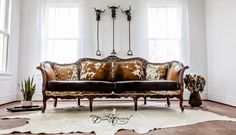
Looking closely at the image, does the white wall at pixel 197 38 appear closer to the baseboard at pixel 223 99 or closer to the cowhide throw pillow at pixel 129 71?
the baseboard at pixel 223 99

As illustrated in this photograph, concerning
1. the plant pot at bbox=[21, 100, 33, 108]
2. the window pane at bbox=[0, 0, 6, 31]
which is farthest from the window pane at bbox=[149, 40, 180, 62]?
the window pane at bbox=[0, 0, 6, 31]

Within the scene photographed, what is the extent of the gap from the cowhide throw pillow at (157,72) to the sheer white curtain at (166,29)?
1.07 m

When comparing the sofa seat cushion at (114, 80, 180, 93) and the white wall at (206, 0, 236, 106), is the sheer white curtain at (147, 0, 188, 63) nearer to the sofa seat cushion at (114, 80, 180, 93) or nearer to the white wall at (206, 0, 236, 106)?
the white wall at (206, 0, 236, 106)

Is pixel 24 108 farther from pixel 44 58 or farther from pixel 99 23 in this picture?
pixel 99 23

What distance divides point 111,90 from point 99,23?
2.23 m

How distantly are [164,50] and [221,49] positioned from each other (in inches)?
47.7

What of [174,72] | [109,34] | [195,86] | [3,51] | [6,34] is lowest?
[195,86]

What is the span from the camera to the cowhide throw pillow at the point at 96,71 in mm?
3449

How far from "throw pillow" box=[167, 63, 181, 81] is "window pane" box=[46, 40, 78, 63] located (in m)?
2.29

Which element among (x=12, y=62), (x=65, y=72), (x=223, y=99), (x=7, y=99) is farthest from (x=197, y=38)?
(x=7, y=99)

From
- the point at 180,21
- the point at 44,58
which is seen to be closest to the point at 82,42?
the point at 44,58

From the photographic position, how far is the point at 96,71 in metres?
3.49

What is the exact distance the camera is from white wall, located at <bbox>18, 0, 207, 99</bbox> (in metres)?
4.72

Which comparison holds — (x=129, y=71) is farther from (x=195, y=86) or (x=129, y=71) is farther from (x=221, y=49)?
(x=221, y=49)
